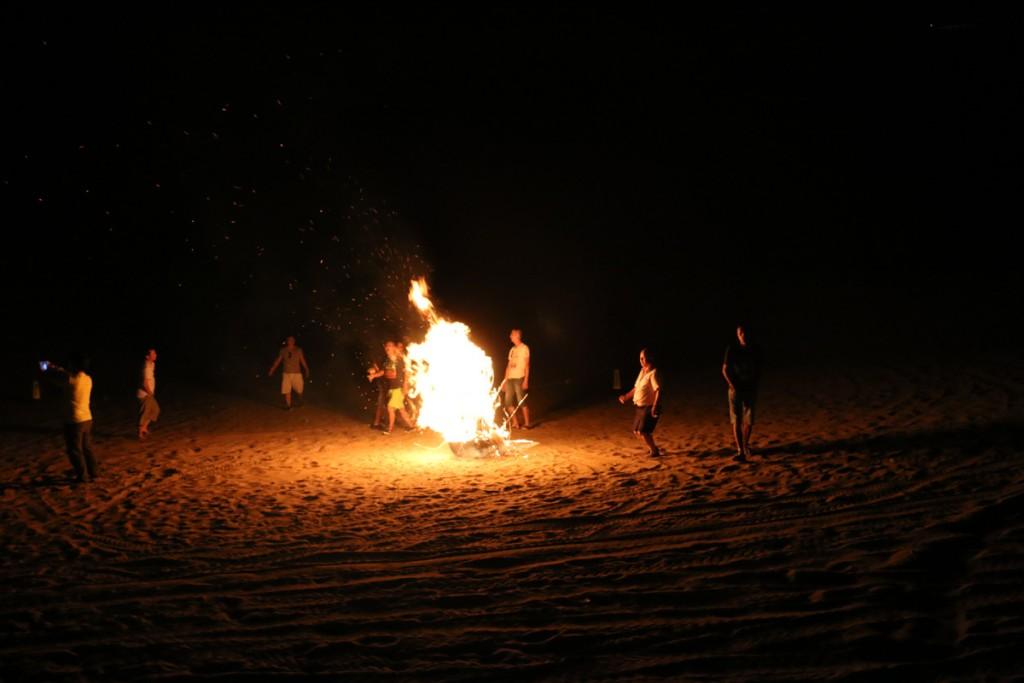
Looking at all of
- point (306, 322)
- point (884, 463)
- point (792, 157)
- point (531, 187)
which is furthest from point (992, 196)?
point (884, 463)

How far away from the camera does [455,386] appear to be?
12031 mm

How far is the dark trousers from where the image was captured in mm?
9539

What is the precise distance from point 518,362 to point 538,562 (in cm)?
697

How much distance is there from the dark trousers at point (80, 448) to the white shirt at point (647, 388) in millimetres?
6797

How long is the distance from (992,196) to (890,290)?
16.2m

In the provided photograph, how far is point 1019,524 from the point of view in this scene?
6.41m

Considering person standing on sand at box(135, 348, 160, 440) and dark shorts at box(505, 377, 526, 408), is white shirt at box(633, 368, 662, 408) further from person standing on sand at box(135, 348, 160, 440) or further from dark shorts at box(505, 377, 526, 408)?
person standing on sand at box(135, 348, 160, 440)

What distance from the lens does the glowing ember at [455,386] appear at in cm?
1142

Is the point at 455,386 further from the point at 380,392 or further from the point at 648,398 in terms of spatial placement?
the point at 648,398

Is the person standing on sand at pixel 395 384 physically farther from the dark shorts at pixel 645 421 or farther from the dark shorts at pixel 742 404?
the dark shorts at pixel 742 404

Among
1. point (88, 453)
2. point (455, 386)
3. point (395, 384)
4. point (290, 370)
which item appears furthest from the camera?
point (290, 370)

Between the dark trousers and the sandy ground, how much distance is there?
0.29m

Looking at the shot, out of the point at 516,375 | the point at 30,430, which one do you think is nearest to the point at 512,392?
the point at 516,375

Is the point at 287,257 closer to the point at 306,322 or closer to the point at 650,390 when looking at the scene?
the point at 306,322
